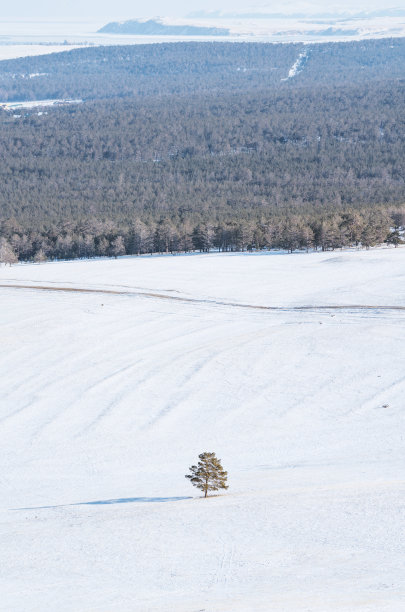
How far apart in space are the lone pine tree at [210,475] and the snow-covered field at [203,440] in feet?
2.80

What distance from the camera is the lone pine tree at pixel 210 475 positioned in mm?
26250

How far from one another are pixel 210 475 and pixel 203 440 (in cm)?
772

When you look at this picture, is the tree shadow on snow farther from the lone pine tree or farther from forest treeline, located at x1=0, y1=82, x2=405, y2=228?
forest treeline, located at x1=0, y1=82, x2=405, y2=228

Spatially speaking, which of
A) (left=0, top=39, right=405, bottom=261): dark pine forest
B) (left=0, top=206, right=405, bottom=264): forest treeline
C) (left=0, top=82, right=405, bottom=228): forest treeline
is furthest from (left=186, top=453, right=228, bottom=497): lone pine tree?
A: (left=0, top=82, right=405, bottom=228): forest treeline

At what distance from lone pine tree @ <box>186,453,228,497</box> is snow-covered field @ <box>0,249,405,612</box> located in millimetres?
852

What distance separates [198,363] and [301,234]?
43438 millimetres

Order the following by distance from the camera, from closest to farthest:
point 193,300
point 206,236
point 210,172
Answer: point 193,300 < point 206,236 < point 210,172

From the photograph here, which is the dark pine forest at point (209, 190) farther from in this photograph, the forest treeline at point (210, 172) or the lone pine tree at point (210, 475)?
the lone pine tree at point (210, 475)

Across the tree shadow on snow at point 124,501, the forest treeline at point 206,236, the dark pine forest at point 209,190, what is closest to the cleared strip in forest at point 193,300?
the forest treeline at point 206,236

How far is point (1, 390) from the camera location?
4266cm

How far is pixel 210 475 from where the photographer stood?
86.1 ft

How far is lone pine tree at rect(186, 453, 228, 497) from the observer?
2625 cm

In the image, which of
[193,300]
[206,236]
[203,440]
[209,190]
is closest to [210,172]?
[209,190]

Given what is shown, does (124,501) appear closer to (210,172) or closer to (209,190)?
(209,190)
